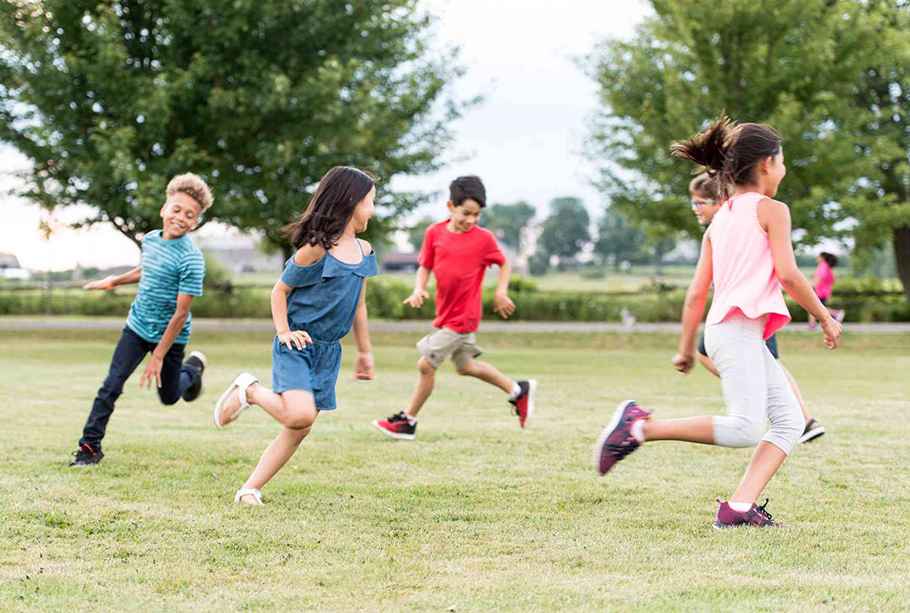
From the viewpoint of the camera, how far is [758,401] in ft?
14.7

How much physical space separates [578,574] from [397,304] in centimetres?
2392

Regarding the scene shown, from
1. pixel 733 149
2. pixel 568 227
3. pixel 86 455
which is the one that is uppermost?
pixel 568 227

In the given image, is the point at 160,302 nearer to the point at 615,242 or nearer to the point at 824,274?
the point at 824,274

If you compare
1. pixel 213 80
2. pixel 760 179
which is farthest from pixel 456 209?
pixel 213 80

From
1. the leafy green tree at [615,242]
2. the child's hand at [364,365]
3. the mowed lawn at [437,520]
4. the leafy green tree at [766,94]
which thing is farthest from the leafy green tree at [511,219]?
the child's hand at [364,365]

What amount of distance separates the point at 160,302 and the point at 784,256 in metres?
3.81

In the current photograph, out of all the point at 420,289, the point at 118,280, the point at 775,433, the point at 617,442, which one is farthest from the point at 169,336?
the point at 775,433

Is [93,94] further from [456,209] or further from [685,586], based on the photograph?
[685,586]

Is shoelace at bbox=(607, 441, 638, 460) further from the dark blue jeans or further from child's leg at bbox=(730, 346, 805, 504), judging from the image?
the dark blue jeans

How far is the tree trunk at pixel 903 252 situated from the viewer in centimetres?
2828

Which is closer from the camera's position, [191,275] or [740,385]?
[740,385]

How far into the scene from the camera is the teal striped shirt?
626cm

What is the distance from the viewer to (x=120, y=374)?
20.6 ft

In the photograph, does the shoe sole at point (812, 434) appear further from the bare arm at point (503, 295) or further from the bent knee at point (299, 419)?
the bent knee at point (299, 419)
